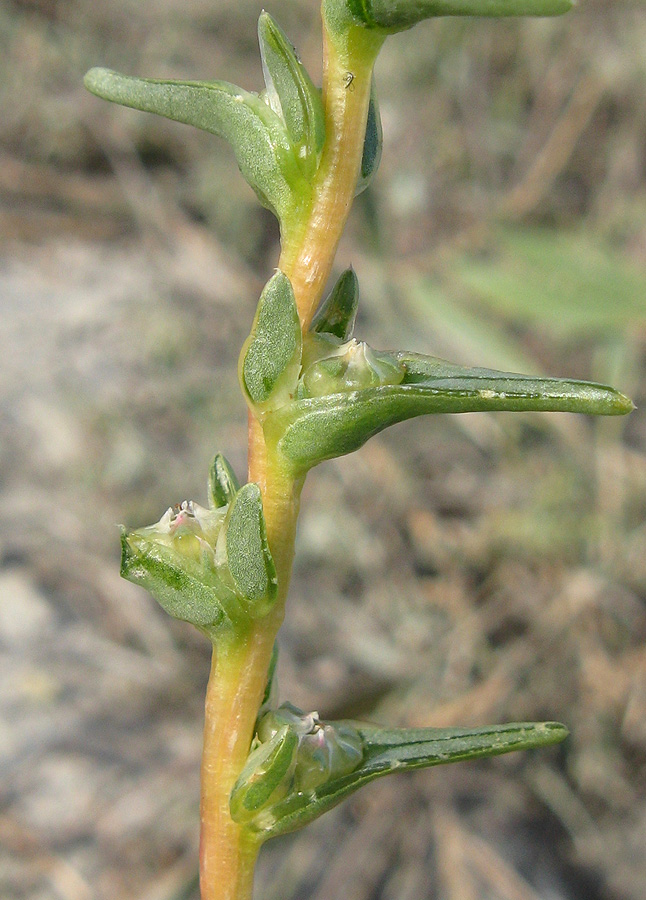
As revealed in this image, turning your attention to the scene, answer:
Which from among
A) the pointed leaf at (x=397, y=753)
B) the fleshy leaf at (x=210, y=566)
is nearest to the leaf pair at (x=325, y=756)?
the pointed leaf at (x=397, y=753)

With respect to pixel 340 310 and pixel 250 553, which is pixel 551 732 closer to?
pixel 250 553

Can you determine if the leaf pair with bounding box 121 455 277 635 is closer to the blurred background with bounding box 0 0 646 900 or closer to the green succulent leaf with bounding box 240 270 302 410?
the green succulent leaf with bounding box 240 270 302 410

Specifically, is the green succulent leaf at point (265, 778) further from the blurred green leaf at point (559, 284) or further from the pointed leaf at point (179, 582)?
the blurred green leaf at point (559, 284)

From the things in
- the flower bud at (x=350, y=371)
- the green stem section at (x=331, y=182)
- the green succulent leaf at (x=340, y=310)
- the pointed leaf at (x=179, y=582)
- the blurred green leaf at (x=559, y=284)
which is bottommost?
the pointed leaf at (x=179, y=582)

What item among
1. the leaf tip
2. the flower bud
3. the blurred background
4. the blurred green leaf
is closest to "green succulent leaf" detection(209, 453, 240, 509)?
the flower bud

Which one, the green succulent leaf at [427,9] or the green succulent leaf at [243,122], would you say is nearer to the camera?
the green succulent leaf at [427,9]

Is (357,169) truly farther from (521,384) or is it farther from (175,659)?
(175,659)
